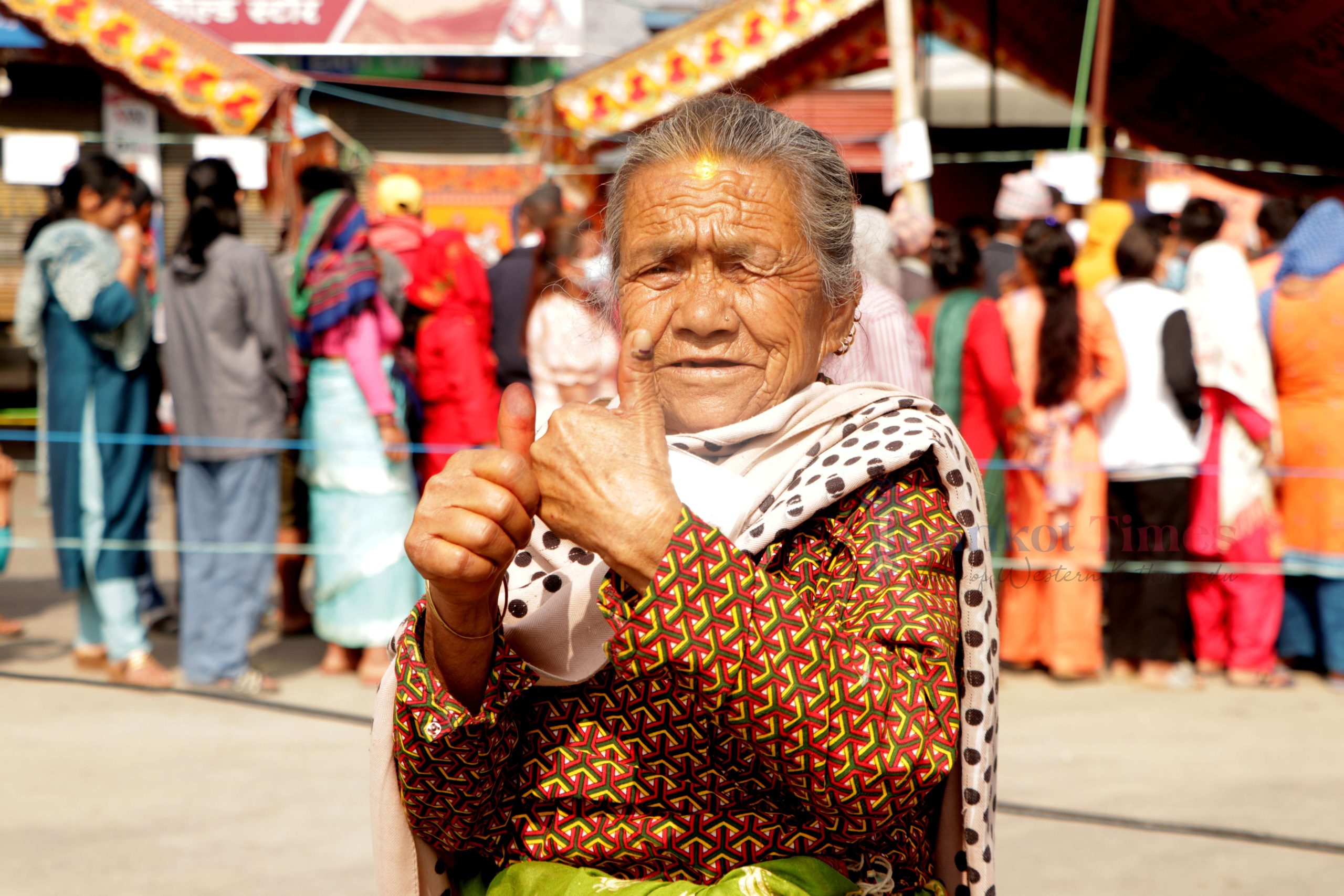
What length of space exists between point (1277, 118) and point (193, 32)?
6.25 m

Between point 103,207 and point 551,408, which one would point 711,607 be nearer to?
point 551,408

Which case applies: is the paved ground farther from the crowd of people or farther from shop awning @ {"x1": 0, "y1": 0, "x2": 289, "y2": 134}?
shop awning @ {"x1": 0, "y1": 0, "x2": 289, "y2": 134}

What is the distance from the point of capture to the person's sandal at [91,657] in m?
5.68

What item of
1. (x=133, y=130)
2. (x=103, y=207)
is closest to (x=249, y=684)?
(x=103, y=207)

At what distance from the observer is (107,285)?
522 centimetres

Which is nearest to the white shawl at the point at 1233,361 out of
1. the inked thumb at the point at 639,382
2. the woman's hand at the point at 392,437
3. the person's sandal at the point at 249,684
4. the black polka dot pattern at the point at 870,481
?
the woman's hand at the point at 392,437

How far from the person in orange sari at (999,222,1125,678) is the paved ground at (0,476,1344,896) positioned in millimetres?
252

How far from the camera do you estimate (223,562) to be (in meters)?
5.34

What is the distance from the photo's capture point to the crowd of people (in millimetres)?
5258

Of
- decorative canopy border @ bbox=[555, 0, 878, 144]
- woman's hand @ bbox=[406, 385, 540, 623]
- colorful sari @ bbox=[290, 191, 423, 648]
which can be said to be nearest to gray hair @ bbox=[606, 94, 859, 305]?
woman's hand @ bbox=[406, 385, 540, 623]

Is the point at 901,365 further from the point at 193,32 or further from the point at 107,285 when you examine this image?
the point at 193,32

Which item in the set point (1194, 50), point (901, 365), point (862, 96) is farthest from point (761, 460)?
point (862, 96)

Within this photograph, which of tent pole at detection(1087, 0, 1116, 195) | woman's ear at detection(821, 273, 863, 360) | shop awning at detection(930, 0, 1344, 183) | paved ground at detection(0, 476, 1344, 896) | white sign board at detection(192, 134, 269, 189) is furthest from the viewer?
tent pole at detection(1087, 0, 1116, 195)

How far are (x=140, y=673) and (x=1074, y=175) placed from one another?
5.08 m
